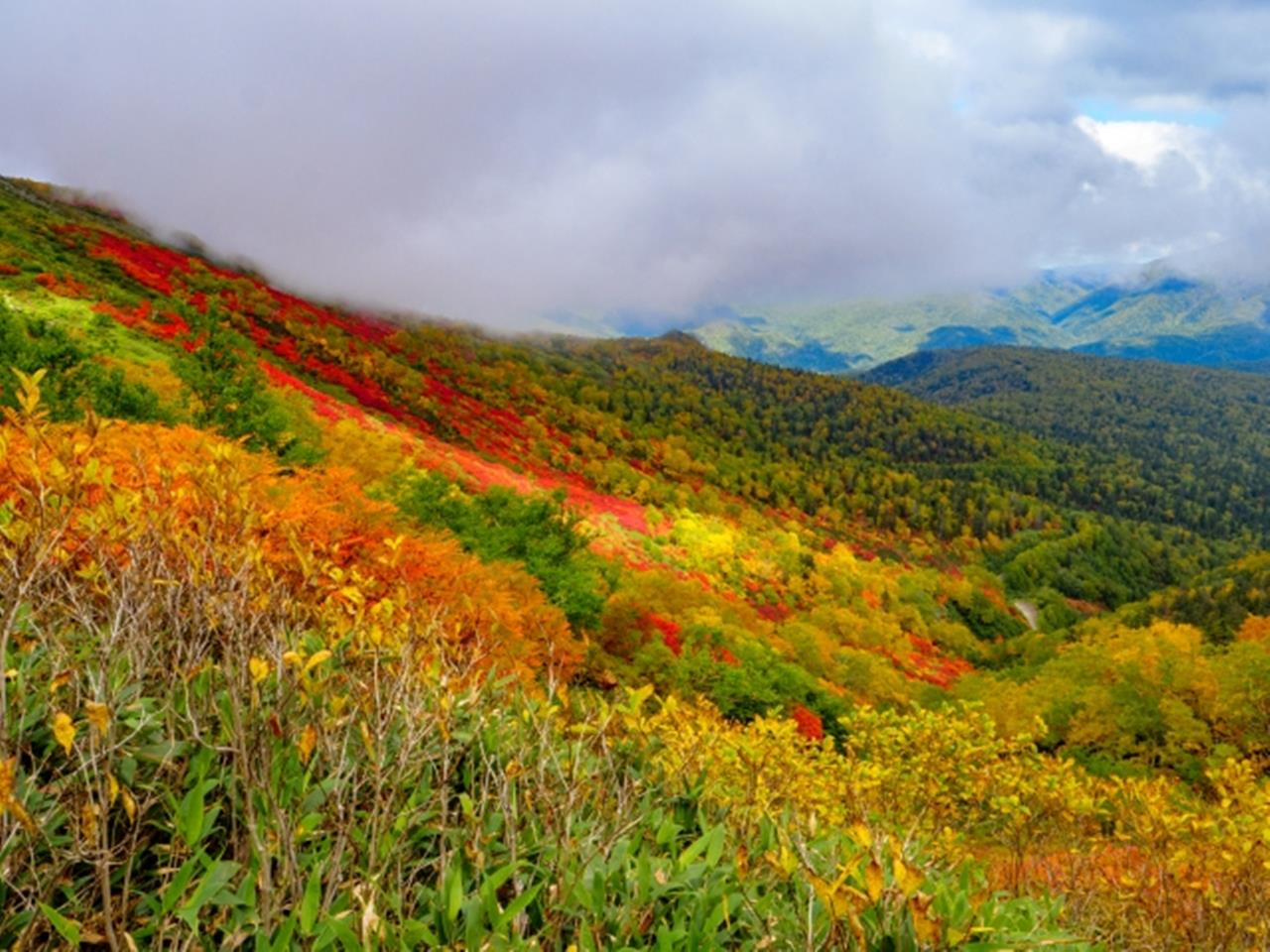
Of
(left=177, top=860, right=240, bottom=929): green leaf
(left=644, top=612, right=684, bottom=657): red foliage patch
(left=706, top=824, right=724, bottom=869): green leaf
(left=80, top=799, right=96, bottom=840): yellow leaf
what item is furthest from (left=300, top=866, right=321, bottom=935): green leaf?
(left=644, top=612, right=684, bottom=657): red foliage patch

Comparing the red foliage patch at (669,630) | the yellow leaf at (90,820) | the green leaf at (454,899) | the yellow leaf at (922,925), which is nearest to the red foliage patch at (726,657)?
the red foliage patch at (669,630)

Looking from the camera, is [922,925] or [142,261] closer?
[922,925]

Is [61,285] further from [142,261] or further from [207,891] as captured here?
[207,891]

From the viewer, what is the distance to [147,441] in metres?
13.9

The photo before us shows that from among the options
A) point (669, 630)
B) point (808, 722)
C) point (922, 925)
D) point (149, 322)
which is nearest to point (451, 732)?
point (922, 925)

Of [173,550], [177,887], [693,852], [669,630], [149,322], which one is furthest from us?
[149,322]

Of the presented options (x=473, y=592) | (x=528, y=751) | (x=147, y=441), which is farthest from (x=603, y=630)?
(x=528, y=751)

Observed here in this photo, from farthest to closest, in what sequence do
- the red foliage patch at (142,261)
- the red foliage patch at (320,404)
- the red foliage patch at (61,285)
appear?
1. the red foliage patch at (142,261)
2. the red foliage patch at (320,404)
3. the red foliage patch at (61,285)

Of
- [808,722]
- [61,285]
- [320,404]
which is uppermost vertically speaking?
[61,285]

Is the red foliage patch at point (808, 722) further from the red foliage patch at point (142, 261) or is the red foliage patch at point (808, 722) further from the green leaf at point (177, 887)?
the red foliage patch at point (142, 261)

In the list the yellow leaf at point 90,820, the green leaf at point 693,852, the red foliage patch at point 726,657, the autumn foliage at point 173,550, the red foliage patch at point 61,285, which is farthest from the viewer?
the red foliage patch at point 61,285

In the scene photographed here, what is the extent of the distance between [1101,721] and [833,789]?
3800cm

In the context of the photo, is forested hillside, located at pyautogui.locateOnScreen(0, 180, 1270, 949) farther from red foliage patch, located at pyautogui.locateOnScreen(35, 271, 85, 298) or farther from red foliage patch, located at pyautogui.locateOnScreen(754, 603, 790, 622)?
red foliage patch, located at pyautogui.locateOnScreen(754, 603, 790, 622)

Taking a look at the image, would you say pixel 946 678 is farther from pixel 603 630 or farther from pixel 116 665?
pixel 116 665
